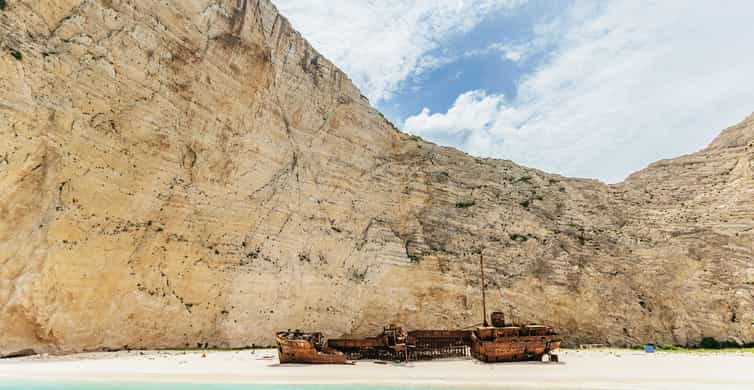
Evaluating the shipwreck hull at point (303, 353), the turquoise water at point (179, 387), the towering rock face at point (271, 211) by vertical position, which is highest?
the towering rock face at point (271, 211)

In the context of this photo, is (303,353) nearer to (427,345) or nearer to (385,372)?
(385,372)

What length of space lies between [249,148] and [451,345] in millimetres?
13269

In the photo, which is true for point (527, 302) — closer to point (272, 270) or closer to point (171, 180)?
point (272, 270)

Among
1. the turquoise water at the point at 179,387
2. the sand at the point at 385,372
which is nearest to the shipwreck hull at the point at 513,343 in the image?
the sand at the point at 385,372

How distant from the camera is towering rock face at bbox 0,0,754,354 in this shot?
53.8ft

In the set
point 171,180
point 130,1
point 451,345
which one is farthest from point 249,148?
point 451,345

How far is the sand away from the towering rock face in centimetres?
296

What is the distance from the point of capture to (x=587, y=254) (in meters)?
28.2

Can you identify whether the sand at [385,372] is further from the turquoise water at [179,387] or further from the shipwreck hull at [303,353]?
the turquoise water at [179,387]

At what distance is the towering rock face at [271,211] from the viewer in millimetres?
16391

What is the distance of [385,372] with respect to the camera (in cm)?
1413

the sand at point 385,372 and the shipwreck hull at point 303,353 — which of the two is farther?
the shipwreck hull at point 303,353

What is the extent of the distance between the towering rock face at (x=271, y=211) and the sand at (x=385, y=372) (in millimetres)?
2955

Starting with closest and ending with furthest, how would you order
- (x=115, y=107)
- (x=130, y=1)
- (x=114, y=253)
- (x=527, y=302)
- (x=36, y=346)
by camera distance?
(x=36, y=346) → (x=114, y=253) → (x=115, y=107) → (x=130, y=1) → (x=527, y=302)
